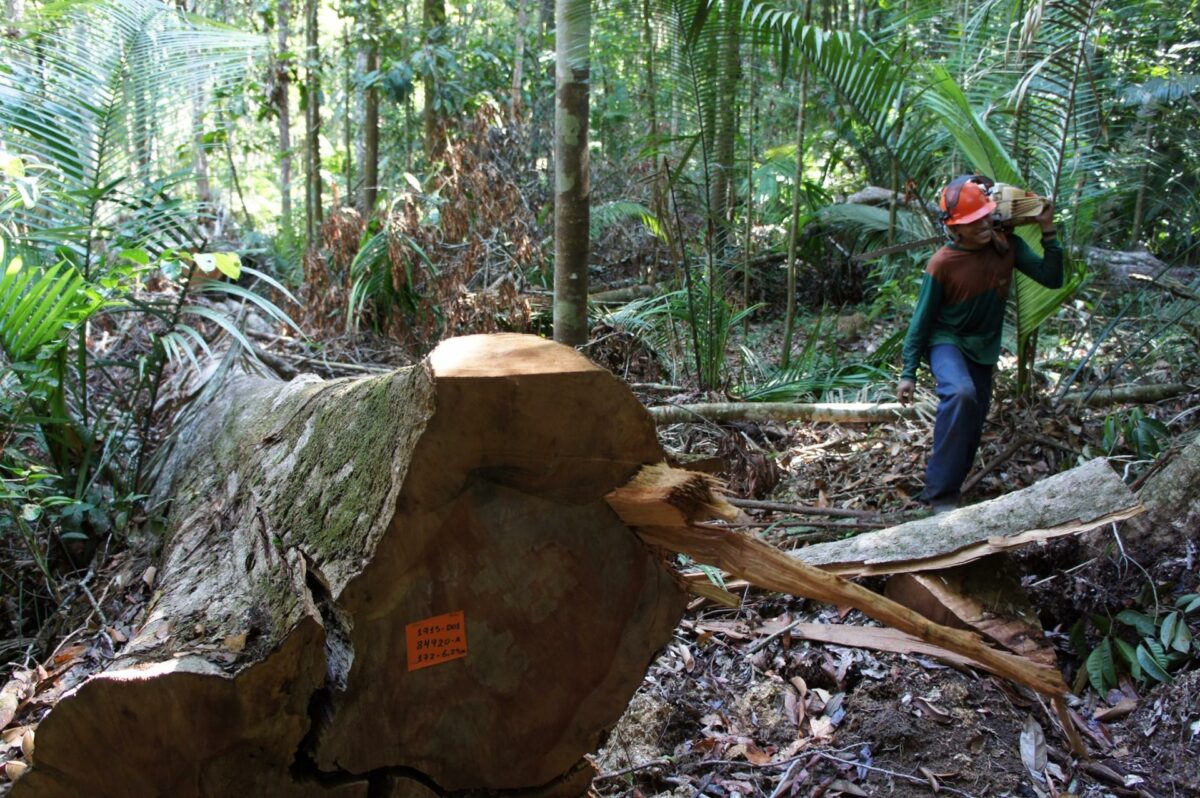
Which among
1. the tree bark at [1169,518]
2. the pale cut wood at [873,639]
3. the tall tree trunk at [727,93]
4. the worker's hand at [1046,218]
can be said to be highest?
the tall tree trunk at [727,93]

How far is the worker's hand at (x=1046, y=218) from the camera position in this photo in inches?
151

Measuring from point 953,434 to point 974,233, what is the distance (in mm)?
916

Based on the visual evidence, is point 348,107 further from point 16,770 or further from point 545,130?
point 16,770

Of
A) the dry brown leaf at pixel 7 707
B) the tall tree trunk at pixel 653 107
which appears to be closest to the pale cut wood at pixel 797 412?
the tall tree trunk at pixel 653 107

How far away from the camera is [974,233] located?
3.93 meters

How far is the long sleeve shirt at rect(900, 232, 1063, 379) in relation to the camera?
400cm

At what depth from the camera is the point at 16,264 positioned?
2992 millimetres

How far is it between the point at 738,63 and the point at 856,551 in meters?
3.20

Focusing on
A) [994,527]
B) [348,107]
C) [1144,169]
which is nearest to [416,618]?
[994,527]

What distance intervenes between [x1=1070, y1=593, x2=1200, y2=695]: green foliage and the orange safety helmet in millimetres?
1777

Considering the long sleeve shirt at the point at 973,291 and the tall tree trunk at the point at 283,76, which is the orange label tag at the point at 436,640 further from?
the tall tree trunk at the point at 283,76

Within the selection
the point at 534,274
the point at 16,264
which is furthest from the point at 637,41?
the point at 16,264

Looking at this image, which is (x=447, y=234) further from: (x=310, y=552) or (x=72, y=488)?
(x=310, y=552)

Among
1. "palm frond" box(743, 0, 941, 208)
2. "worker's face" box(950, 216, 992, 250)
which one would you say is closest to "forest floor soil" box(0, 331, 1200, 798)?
"worker's face" box(950, 216, 992, 250)
